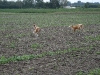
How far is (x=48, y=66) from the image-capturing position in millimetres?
8242

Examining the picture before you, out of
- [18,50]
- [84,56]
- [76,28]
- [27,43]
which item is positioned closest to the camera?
[84,56]

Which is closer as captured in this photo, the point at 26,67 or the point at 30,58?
the point at 26,67

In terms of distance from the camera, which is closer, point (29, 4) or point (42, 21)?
point (42, 21)

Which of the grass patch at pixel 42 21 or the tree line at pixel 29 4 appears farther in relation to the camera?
the tree line at pixel 29 4

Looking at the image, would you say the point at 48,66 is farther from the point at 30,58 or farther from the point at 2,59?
the point at 2,59

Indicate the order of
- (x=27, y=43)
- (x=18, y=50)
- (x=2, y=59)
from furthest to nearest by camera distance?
(x=27, y=43)
(x=18, y=50)
(x=2, y=59)

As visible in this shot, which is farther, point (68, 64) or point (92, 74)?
point (68, 64)

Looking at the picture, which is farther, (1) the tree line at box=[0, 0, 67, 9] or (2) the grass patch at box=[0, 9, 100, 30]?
(1) the tree line at box=[0, 0, 67, 9]

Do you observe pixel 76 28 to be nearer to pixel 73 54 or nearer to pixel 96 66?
pixel 73 54

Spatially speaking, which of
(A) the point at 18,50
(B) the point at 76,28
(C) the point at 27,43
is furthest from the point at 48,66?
(B) the point at 76,28

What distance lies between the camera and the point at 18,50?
10.9 metres

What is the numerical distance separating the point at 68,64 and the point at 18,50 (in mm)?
3397

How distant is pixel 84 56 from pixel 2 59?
11.7 feet

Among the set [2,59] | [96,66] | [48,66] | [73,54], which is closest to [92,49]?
[73,54]
